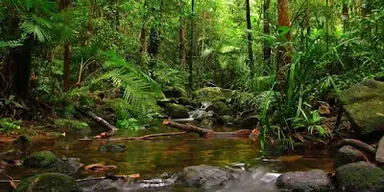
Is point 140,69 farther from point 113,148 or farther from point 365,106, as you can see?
point 365,106

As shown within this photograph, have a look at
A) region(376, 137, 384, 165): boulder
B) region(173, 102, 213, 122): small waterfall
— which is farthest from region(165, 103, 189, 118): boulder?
region(376, 137, 384, 165): boulder

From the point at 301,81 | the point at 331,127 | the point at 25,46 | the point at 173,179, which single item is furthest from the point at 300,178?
the point at 25,46

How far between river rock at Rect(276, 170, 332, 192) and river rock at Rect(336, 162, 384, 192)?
0.44 ft

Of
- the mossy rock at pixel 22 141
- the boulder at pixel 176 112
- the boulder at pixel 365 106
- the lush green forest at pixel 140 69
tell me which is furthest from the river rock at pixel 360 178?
the boulder at pixel 176 112

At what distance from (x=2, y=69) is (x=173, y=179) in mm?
5086

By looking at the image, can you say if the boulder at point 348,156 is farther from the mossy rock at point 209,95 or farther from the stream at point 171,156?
the mossy rock at point 209,95

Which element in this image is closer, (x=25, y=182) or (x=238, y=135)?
(x=25, y=182)

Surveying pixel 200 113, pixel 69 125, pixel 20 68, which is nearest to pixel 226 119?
pixel 200 113

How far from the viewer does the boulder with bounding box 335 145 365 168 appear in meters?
4.50

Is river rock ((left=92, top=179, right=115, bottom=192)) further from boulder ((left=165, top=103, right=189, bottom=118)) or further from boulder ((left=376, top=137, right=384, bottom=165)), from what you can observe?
boulder ((left=165, top=103, right=189, bottom=118))

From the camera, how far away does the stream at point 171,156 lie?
484 centimetres

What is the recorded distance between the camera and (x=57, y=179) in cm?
388

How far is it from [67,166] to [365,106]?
3722mm

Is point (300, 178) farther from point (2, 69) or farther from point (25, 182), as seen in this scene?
point (2, 69)
